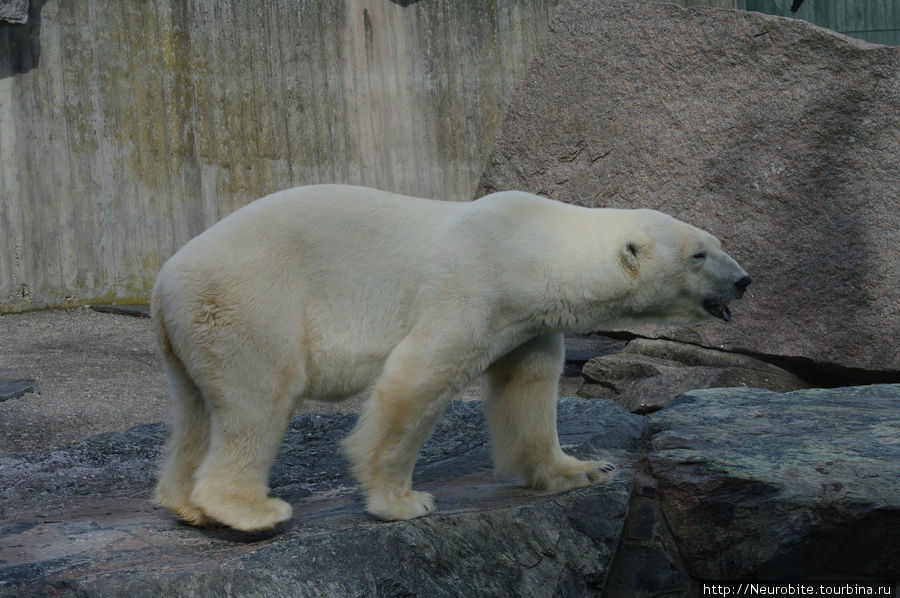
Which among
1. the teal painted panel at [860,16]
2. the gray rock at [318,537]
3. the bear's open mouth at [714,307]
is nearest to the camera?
the gray rock at [318,537]

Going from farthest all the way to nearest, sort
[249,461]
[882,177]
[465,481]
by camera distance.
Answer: [882,177], [465,481], [249,461]

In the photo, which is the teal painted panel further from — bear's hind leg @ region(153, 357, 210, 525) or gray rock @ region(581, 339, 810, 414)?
bear's hind leg @ region(153, 357, 210, 525)

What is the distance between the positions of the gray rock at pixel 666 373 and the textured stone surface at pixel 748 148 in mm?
114

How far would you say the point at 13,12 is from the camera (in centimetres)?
761

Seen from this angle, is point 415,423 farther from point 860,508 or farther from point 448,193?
point 448,193

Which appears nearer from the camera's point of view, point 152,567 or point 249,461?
point 152,567

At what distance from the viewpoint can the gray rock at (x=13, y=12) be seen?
7562mm

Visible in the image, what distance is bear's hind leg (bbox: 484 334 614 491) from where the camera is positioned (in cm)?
350

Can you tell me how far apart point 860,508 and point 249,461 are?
1936 mm

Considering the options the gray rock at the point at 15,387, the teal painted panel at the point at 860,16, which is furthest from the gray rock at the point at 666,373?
the teal painted panel at the point at 860,16

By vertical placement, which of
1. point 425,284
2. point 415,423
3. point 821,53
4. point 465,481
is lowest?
point 465,481

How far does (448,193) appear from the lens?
9570mm

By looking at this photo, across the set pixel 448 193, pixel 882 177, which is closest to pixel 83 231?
pixel 448 193

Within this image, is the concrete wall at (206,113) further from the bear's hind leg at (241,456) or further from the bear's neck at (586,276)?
the bear's neck at (586,276)
